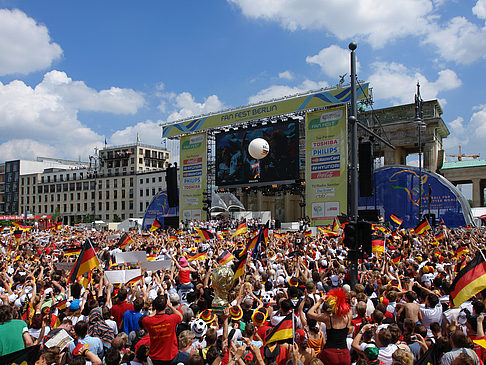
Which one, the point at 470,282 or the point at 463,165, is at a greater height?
the point at 463,165

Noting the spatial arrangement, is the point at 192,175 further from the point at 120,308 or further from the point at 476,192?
the point at 120,308

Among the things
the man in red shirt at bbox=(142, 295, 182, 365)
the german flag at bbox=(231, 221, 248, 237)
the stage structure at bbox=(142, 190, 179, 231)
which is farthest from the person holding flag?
the stage structure at bbox=(142, 190, 179, 231)

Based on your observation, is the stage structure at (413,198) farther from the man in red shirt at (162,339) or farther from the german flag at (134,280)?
the man in red shirt at (162,339)

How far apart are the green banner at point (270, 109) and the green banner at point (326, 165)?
6.16ft

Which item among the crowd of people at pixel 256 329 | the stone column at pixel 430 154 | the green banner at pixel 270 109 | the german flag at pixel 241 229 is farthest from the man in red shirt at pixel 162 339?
the stone column at pixel 430 154

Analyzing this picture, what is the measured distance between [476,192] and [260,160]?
30234mm

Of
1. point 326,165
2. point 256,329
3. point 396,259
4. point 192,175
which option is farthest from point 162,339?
point 192,175

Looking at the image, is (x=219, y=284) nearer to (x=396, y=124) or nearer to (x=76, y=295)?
(x=76, y=295)

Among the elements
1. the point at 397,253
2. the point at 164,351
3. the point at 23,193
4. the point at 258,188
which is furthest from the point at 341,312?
the point at 23,193

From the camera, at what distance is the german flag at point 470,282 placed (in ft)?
19.3

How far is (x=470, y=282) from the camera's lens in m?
5.93

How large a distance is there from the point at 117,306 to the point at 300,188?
3342cm

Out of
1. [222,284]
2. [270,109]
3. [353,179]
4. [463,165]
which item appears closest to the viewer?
[222,284]

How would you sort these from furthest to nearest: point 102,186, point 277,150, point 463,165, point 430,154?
point 102,186 → point 463,165 → point 430,154 → point 277,150
